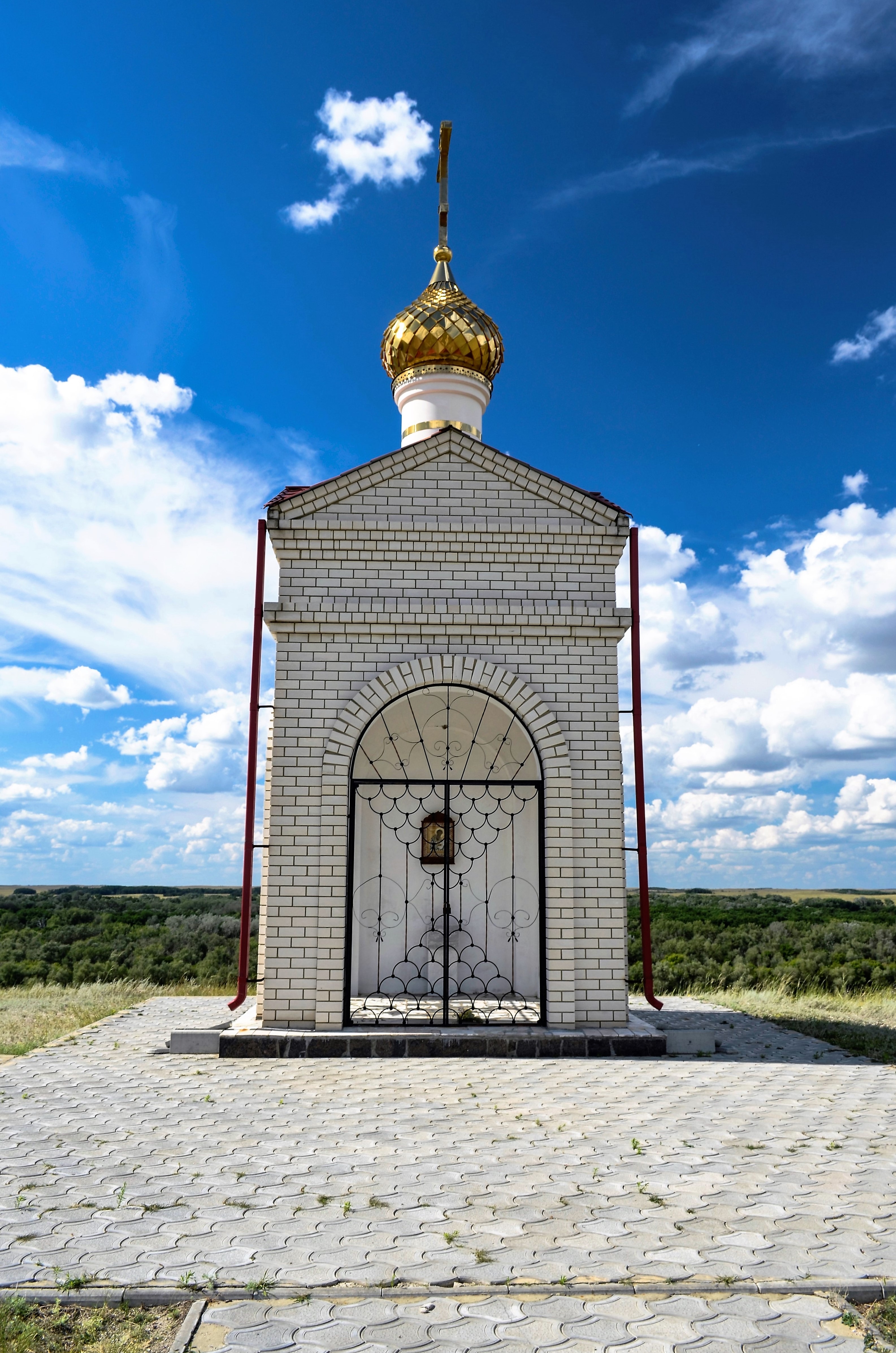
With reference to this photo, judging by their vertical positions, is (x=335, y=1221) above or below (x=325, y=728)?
below

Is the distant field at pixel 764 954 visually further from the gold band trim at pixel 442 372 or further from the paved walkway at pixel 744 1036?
the gold band trim at pixel 442 372

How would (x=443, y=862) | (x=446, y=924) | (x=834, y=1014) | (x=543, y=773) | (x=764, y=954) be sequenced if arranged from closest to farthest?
(x=446, y=924) → (x=543, y=773) → (x=443, y=862) → (x=834, y=1014) → (x=764, y=954)

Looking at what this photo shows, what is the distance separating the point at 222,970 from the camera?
14.2 meters

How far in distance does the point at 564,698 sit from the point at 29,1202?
17.5 ft

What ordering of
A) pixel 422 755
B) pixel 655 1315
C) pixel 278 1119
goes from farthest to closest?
pixel 422 755 → pixel 278 1119 → pixel 655 1315

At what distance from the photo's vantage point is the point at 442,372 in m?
11.0

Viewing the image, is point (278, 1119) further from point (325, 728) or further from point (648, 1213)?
point (325, 728)

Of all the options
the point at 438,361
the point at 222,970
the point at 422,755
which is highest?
the point at 438,361

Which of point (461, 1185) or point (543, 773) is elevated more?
point (543, 773)

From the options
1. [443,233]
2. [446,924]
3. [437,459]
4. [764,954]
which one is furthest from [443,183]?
[764,954]

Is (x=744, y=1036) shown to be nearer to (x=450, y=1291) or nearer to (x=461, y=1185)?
(x=461, y=1185)

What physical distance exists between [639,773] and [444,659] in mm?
2029

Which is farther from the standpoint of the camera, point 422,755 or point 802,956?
point 802,956

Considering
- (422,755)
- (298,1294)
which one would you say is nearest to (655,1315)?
(298,1294)
